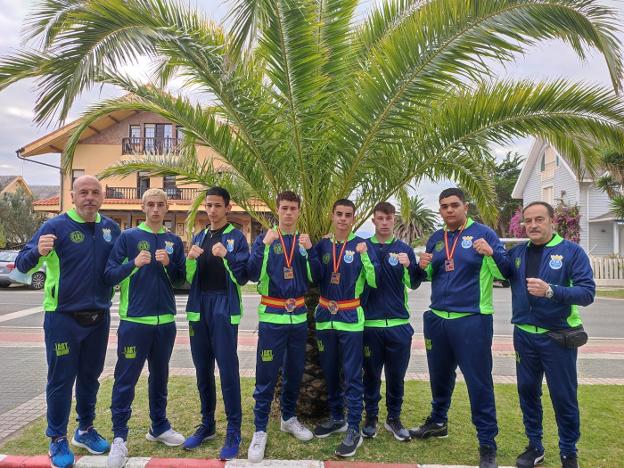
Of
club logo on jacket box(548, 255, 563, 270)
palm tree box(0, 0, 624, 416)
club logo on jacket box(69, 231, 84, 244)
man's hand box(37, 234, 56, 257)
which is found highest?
palm tree box(0, 0, 624, 416)

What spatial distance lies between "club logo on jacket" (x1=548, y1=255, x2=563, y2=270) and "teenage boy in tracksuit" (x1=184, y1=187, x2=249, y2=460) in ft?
8.30

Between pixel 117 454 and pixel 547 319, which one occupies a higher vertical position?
pixel 547 319

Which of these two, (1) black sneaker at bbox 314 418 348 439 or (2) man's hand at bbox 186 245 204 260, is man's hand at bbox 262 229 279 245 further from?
(1) black sneaker at bbox 314 418 348 439

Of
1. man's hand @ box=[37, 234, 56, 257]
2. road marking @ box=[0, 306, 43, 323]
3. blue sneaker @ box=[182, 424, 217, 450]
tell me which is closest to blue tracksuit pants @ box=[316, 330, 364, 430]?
blue sneaker @ box=[182, 424, 217, 450]

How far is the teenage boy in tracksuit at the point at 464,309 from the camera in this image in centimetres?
387

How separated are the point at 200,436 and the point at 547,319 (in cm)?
310

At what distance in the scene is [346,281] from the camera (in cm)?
417

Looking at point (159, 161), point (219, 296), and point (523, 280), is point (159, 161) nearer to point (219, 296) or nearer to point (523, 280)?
point (219, 296)

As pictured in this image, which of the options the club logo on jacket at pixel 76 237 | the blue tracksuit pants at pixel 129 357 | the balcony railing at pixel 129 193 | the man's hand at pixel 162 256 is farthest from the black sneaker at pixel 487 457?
the balcony railing at pixel 129 193

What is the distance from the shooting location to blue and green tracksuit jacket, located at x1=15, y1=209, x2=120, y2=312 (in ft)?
12.5

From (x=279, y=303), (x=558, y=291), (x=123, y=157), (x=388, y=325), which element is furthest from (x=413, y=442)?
(x=123, y=157)

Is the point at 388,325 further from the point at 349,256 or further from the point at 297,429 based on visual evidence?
the point at 297,429

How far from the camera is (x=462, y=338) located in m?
3.91

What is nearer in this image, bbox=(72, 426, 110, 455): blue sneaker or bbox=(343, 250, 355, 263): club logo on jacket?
bbox=(72, 426, 110, 455): blue sneaker
